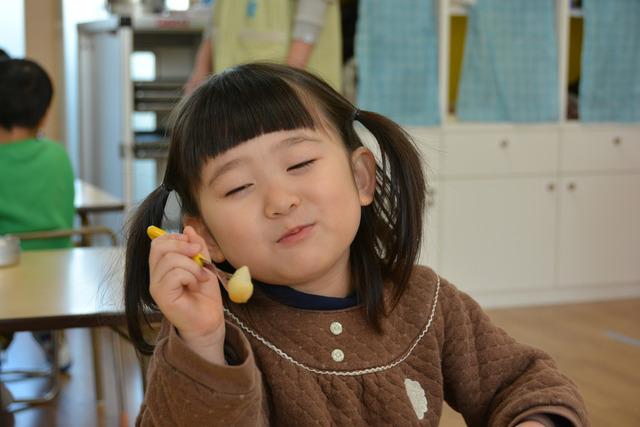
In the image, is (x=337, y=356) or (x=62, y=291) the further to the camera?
(x=62, y=291)

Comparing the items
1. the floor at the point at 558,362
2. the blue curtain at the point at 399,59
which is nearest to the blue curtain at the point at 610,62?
the blue curtain at the point at 399,59

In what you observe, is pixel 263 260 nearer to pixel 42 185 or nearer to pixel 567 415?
pixel 567 415

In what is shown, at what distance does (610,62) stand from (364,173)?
12.0ft

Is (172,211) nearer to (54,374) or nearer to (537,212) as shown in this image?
(54,374)

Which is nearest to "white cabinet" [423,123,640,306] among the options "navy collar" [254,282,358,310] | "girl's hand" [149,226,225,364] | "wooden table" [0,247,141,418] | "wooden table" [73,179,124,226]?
"wooden table" [73,179,124,226]

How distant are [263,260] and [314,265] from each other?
6cm

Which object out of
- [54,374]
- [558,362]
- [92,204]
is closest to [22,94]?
[92,204]

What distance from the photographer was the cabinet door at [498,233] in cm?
424

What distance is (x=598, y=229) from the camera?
446cm

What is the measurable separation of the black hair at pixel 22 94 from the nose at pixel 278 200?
228 cm

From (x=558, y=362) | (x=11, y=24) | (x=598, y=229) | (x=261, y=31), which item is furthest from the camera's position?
(x=11, y=24)

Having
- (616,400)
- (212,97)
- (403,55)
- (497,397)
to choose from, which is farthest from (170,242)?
(403,55)

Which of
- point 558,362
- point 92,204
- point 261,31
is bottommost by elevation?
point 558,362

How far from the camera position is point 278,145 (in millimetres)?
995
